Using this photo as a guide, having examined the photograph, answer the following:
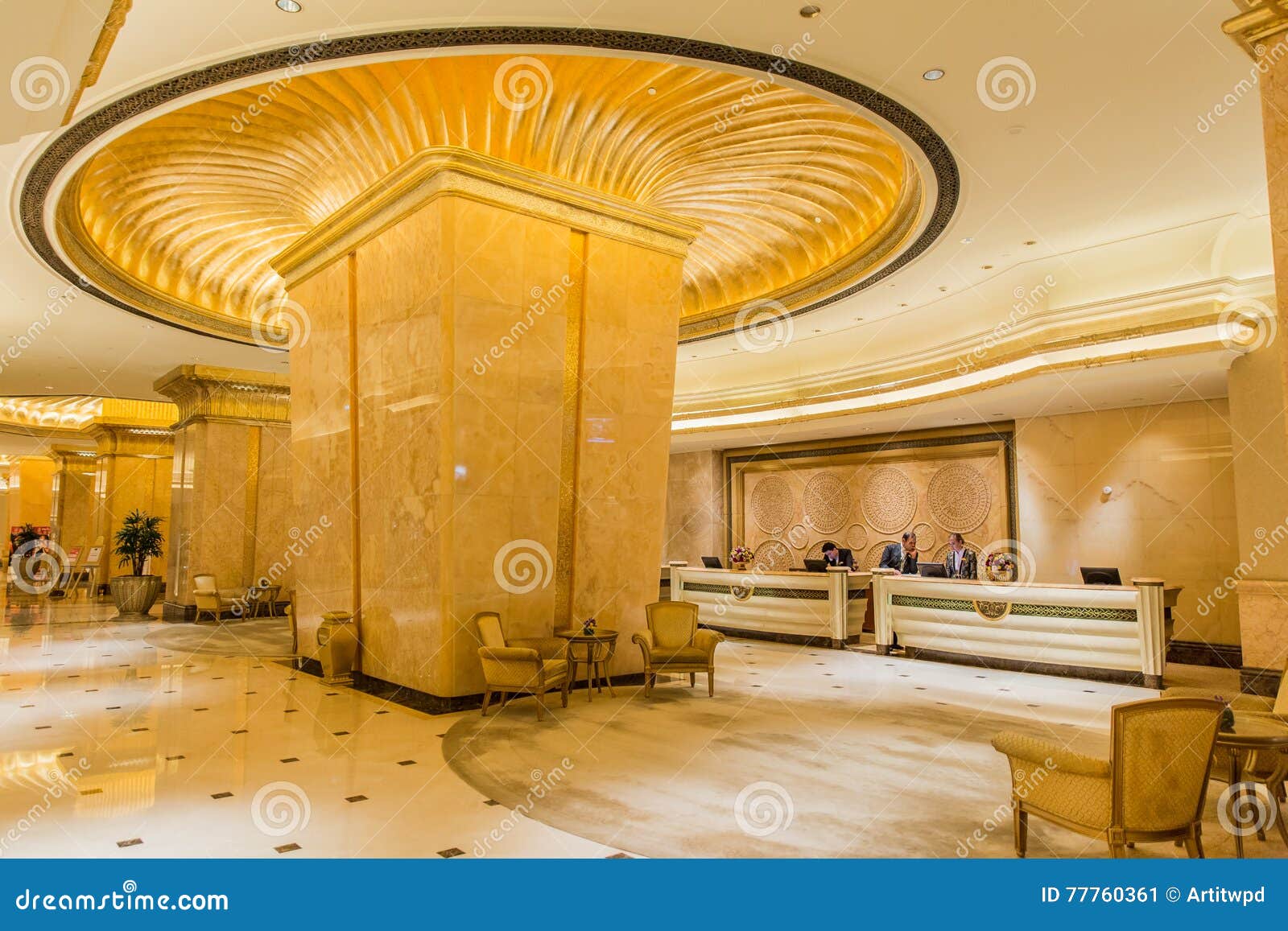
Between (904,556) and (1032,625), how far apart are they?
4043mm

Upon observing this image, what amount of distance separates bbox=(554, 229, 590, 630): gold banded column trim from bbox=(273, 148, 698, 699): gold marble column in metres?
0.02

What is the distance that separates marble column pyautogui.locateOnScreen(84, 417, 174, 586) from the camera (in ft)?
63.5

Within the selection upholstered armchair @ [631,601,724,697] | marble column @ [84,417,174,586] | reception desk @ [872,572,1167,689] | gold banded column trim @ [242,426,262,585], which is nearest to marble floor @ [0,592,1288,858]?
upholstered armchair @ [631,601,724,697]

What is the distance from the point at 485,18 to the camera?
475cm

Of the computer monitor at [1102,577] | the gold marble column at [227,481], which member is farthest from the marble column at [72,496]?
the computer monitor at [1102,577]

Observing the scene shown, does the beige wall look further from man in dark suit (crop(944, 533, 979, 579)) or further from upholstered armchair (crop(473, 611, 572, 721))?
upholstered armchair (crop(473, 611, 572, 721))

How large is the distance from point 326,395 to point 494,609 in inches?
131

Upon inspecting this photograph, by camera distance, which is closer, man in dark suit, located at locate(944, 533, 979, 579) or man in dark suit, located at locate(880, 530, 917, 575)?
man in dark suit, located at locate(944, 533, 979, 579)

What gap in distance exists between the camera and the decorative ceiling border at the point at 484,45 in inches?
194

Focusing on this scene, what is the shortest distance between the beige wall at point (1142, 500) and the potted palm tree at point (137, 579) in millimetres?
15653

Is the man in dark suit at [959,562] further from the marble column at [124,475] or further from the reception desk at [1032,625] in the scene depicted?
the marble column at [124,475]

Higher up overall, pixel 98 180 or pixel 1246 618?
pixel 98 180

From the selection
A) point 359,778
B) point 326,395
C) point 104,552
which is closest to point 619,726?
point 359,778

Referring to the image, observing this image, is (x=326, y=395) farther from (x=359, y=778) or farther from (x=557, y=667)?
(x=359, y=778)
